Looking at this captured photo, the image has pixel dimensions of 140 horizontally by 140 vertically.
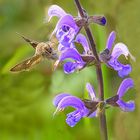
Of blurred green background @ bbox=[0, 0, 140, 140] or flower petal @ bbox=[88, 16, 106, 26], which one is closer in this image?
flower petal @ bbox=[88, 16, 106, 26]

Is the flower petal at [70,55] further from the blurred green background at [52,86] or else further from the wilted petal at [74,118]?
the blurred green background at [52,86]

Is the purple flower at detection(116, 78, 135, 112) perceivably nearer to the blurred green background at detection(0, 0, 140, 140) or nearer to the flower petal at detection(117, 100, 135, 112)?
the flower petal at detection(117, 100, 135, 112)

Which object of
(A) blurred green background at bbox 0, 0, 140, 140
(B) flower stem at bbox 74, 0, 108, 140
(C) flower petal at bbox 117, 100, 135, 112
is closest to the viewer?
(B) flower stem at bbox 74, 0, 108, 140

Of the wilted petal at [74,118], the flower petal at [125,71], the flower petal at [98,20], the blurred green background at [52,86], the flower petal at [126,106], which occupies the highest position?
the blurred green background at [52,86]

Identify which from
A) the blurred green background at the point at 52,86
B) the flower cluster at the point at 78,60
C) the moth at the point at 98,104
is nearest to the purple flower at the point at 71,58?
the flower cluster at the point at 78,60

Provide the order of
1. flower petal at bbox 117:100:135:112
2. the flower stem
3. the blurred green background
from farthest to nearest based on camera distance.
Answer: the blurred green background < flower petal at bbox 117:100:135:112 < the flower stem

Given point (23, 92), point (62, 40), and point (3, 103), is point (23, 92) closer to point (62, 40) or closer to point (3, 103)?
point (3, 103)

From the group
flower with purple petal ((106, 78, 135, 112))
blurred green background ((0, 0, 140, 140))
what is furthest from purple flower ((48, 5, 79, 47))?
blurred green background ((0, 0, 140, 140))

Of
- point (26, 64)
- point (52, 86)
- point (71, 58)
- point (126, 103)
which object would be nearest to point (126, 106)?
point (126, 103)
